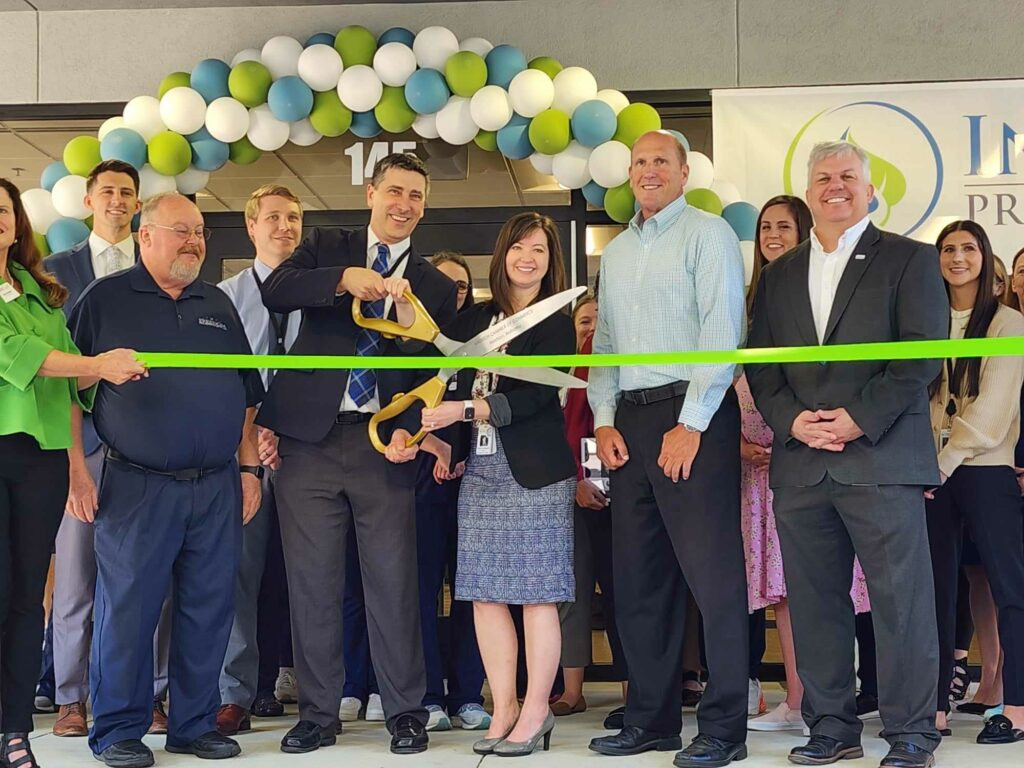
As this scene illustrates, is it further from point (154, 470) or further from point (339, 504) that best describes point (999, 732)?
point (154, 470)

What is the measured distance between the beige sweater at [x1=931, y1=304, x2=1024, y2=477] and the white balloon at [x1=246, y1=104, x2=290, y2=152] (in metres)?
Answer: 2.93

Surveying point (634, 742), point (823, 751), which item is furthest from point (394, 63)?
point (823, 751)

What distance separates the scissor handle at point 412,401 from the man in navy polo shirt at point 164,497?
0.41m

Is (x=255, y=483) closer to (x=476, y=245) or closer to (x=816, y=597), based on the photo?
(x=816, y=597)

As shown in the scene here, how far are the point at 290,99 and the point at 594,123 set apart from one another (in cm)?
127

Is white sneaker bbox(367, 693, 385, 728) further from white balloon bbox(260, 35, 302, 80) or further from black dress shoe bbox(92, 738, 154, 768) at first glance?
white balloon bbox(260, 35, 302, 80)

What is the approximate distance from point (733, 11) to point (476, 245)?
5.34 ft

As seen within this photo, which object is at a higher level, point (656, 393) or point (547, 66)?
point (547, 66)

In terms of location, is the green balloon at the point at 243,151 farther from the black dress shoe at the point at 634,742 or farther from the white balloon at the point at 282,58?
the black dress shoe at the point at 634,742

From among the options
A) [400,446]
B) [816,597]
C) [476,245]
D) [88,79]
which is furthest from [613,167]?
[88,79]

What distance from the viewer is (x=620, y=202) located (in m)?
4.92

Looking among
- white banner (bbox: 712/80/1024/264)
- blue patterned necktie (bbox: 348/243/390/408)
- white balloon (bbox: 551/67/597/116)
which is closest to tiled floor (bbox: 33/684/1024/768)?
blue patterned necktie (bbox: 348/243/390/408)

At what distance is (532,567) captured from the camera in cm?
349

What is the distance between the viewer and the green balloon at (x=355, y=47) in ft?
16.7
